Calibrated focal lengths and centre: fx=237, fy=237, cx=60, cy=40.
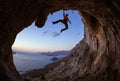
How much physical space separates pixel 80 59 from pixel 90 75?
5.79 metres

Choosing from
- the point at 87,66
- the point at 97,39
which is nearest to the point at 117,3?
the point at 97,39

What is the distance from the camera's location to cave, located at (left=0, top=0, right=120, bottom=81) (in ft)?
39.0

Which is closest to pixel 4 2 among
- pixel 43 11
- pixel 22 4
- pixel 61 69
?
pixel 22 4

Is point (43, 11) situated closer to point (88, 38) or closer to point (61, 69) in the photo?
point (88, 38)

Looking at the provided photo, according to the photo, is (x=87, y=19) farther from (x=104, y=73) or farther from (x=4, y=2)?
(x=4, y=2)

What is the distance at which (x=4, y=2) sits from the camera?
11.1 m

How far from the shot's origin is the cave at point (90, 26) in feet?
39.0

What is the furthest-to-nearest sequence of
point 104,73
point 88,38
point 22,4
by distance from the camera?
point 88,38
point 104,73
point 22,4

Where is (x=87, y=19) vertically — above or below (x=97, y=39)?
above

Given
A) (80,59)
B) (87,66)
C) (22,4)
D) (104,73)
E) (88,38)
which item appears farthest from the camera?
(80,59)

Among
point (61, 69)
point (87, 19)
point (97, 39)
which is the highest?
point (87, 19)

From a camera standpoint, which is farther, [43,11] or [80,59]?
[80,59]

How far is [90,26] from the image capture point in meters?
18.8

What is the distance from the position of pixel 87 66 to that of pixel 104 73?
4.42 m
